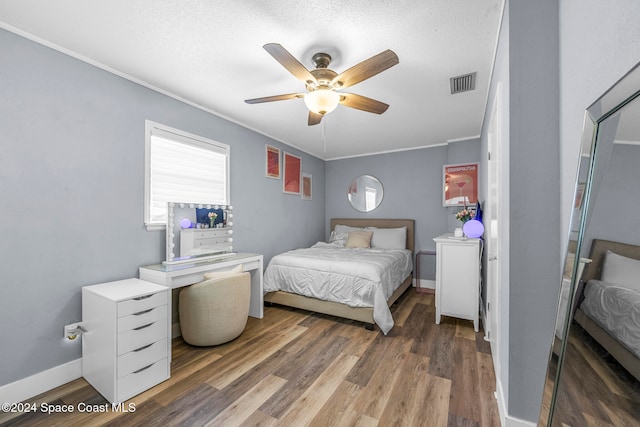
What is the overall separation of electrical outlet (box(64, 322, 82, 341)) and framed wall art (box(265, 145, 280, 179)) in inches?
103

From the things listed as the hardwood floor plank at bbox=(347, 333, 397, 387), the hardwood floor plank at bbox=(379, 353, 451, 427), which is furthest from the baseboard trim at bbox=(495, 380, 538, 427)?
the hardwood floor plank at bbox=(347, 333, 397, 387)

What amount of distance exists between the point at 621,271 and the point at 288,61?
5.90ft

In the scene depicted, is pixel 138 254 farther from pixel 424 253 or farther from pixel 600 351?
pixel 424 253

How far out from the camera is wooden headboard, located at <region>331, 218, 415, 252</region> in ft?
14.8

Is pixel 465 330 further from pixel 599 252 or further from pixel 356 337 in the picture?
pixel 599 252

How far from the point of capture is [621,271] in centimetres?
66

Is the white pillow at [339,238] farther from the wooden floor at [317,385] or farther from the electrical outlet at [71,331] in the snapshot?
the electrical outlet at [71,331]

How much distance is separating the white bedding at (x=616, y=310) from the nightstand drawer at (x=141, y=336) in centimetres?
233

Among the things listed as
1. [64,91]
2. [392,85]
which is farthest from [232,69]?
[392,85]

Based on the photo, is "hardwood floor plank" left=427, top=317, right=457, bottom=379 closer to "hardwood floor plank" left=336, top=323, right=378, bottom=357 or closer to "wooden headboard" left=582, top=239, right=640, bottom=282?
"hardwood floor plank" left=336, top=323, right=378, bottom=357

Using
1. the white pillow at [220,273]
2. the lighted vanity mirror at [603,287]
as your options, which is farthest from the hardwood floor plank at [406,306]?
the lighted vanity mirror at [603,287]

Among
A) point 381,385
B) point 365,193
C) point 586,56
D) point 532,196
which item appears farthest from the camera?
point 365,193

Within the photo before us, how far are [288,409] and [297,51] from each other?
2469 mm

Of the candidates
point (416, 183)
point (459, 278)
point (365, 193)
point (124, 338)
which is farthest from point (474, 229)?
point (124, 338)
